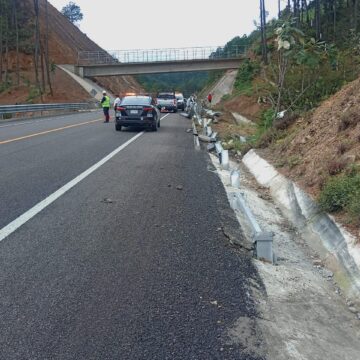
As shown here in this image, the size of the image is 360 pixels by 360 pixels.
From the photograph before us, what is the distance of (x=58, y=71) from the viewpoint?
2894 inches

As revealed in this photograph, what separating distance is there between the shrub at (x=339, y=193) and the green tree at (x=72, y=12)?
167876 mm

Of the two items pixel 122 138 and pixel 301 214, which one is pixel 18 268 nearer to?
pixel 301 214

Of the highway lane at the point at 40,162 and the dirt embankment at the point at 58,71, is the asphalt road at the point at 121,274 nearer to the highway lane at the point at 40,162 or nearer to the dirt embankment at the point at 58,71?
the highway lane at the point at 40,162

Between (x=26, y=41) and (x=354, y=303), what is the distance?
264 feet

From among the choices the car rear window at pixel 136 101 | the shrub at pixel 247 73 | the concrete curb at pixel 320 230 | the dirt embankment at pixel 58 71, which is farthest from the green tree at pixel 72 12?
the concrete curb at pixel 320 230

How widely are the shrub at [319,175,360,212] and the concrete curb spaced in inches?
5.5

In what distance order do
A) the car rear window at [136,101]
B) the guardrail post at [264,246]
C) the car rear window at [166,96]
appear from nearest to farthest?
the guardrail post at [264,246] < the car rear window at [136,101] < the car rear window at [166,96]

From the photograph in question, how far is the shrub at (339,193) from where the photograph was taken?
5.71 metres

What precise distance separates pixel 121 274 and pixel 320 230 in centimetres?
265

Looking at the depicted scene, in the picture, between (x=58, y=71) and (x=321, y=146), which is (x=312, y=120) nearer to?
(x=321, y=146)

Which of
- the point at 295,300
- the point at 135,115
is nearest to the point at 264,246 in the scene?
the point at 295,300

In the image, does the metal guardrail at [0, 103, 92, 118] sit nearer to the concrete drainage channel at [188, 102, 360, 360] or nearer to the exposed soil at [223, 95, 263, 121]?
the exposed soil at [223, 95, 263, 121]

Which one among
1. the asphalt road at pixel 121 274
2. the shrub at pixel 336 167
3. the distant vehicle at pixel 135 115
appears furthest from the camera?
the distant vehicle at pixel 135 115

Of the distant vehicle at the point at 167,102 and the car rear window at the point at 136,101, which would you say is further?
the distant vehicle at the point at 167,102
